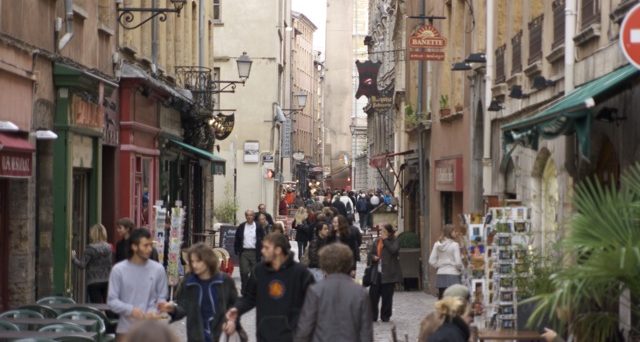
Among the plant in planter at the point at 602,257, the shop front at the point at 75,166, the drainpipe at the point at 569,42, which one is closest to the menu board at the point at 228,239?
the shop front at the point at 75,166

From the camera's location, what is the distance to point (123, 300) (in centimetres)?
1261

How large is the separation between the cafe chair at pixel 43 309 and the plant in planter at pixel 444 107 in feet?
54.0

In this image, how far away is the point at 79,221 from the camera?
22000 millimetres

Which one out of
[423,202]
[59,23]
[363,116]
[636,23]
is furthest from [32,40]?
[363,116]

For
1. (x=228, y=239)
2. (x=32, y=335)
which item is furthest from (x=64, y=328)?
(x=228, y=239)

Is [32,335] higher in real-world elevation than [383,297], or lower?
higher

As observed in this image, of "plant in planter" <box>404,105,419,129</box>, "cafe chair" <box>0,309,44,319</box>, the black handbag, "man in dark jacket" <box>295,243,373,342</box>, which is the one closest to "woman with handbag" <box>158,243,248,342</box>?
"cafe chair" <box>0,309,44,319</box>

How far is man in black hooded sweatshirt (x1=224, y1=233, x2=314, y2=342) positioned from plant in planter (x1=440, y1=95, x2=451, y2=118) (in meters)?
17.6

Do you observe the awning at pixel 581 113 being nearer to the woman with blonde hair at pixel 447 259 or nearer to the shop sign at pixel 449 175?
the woman with blonde hair at pixel 447 259

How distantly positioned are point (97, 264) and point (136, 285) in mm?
5161

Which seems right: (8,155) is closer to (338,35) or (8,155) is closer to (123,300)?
(123,300)

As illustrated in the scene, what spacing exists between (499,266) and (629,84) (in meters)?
3.04

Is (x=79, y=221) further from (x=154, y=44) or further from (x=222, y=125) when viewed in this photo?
(x=222, y=125)

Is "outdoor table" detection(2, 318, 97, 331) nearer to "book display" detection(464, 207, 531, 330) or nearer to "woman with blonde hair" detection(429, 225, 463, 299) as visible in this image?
"book display" detection(464, 207, 531, 330)
